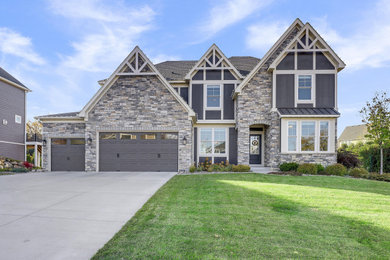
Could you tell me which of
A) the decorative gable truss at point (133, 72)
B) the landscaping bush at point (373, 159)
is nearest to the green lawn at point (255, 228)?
the decorative gable truss at point (133, 72)

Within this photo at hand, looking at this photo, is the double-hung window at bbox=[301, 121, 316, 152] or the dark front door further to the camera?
the dark front door

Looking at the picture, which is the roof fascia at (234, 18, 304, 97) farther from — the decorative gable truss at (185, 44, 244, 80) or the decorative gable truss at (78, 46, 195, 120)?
the decorative gable truss at (78, 46, 195, 120)

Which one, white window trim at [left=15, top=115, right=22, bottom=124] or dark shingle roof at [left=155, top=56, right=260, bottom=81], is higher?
dark shingle roof at [left=155, top=56, right=260, bottom=81]

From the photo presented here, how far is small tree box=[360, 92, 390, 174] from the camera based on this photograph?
11523 mm

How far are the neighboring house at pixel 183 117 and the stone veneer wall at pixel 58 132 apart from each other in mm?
57

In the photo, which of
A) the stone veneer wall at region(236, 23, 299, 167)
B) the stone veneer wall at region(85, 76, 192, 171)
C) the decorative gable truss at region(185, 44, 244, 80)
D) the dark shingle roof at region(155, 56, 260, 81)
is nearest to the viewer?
the stone veneer wall at region(85, 76, 192, 171)

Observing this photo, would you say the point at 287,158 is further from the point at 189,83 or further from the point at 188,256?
the point at 188,256

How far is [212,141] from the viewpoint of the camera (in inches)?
549

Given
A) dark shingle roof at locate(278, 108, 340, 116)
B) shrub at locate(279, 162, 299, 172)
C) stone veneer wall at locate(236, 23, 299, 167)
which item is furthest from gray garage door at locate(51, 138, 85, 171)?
dark shingle roof at locate(278, 108, 340, 116)

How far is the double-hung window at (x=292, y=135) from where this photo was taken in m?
12.1

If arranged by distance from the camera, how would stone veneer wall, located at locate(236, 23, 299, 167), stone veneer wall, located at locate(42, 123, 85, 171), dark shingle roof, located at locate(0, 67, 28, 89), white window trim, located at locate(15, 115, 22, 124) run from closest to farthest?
1. stone veneer wall, located at locate(236, 23, 299, 167)
2. stone veneer wall, located at locate(42, 123, 85, 171)
3. dark shingle roof, located at locate(0, 67, 28, 89)
4. white window trim, located at locate(15, 115, 22, 124)

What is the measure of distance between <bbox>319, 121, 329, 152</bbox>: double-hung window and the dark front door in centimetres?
382

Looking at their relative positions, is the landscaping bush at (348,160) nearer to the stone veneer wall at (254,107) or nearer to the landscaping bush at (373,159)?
the landscaping bush at (373,159)

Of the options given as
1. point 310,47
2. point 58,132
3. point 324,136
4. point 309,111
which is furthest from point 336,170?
point 58,132
